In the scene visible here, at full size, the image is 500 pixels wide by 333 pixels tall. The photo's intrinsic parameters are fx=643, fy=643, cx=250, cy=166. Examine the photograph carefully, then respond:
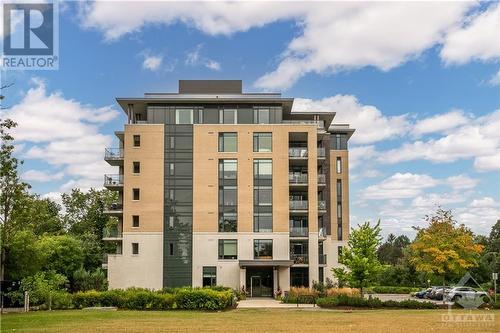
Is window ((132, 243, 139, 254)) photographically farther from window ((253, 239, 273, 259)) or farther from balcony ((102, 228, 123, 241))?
window ((253, 239, 273, 259))

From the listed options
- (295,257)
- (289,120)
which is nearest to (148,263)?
(295,257)

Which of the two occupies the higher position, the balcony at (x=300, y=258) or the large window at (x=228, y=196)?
the large window at (x=228, y=196)

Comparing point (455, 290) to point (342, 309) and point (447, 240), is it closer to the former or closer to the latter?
point (447, 240)

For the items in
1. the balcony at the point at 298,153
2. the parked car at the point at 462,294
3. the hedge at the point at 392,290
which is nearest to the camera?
the parked car at the point at 462,294

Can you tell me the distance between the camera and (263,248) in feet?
205

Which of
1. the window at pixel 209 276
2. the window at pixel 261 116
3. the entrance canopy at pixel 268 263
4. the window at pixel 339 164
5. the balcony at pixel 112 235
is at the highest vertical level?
the window at pixel 261 116

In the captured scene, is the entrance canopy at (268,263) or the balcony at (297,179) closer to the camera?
the entrance canopy at (268,263)

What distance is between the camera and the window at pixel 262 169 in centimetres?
6334

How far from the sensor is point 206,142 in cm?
6341

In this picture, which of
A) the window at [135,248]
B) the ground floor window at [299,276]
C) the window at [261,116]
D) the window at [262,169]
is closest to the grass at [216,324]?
the window at [135,248]

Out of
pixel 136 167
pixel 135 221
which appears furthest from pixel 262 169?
pixel 135 221

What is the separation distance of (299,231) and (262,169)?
7.15 m

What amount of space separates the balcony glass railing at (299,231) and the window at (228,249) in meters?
5.71

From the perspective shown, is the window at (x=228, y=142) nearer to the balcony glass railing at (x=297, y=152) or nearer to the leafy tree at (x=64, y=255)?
the balcony glass railing at (x=297, y=152)
